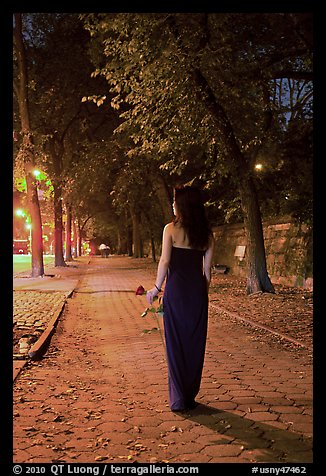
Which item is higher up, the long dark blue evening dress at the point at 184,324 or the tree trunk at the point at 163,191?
the tree trunk at the point at 163,191

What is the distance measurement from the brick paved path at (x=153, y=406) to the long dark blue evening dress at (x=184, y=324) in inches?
10.4

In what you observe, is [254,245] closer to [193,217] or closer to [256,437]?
[193,217]

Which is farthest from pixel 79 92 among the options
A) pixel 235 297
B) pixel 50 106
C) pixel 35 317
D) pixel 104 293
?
pixel 35 317

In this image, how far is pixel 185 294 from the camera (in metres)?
5.20

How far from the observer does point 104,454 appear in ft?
13.4

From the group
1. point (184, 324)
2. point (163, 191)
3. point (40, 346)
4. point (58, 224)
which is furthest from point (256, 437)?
point (58, 224)

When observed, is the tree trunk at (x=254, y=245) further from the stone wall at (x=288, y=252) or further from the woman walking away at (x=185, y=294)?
the woman walking away at (x=185, y=294)

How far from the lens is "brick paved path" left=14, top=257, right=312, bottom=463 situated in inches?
164

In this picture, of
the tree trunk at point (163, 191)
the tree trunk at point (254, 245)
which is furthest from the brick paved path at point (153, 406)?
the tree trunk at point (163, 191)

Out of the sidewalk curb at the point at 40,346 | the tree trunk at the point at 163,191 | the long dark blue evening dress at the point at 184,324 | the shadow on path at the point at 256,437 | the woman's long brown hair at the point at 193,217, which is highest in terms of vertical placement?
the tree trunk at the point at 163,191

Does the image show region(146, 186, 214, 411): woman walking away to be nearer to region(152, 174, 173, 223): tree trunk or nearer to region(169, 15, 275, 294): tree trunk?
region(169, 15, 275, 294): tree trunk

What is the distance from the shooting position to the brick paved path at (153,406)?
416 centimetres

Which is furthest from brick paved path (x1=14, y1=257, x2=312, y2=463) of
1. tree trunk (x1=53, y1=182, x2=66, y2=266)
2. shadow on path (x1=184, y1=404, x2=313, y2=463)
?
tree trunk (x1=53, y1=182, x2=66, y2=266)

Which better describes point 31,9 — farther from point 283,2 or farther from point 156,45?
point 156,45
